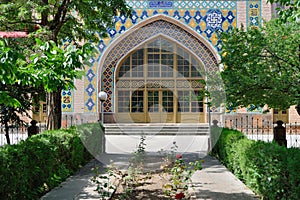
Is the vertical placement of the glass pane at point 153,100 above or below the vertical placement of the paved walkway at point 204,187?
above

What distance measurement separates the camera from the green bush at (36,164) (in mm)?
4344

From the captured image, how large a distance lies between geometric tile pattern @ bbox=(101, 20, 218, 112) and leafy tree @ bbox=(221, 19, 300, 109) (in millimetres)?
12292

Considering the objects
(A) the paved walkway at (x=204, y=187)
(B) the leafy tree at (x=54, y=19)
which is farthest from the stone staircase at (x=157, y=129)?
(A) the paved walkway at (x=204, y=187)

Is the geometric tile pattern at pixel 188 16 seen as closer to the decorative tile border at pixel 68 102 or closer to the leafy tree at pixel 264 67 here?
the decorative tile border at pixel 68 102

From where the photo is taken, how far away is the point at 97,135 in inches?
415

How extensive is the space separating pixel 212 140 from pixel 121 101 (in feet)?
30.7

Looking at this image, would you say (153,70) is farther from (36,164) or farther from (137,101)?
(36,164)

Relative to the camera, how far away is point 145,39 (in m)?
19.0

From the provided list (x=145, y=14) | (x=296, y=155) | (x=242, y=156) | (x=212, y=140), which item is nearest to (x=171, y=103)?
(x=145, y=14)

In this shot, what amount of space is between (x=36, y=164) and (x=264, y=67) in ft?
13.4

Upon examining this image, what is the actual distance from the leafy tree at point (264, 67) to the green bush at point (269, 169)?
2.92ft

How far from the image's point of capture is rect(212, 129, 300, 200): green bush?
4340mm

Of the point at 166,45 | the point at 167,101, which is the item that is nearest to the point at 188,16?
the point at 166,45

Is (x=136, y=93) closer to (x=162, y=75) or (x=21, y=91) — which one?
(x=162, y=75)
